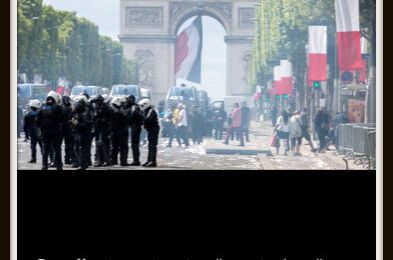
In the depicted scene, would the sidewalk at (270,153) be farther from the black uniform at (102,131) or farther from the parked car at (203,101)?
the black uniform at (102,131)

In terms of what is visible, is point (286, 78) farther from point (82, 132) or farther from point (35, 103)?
point (82, 132)

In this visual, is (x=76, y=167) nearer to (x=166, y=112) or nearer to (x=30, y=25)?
(x=166, y=112)

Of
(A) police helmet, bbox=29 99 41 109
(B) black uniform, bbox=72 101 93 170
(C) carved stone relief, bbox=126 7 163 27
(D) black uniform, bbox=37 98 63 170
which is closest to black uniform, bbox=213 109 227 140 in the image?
(B) black uniform, bbox=72 101 93 170

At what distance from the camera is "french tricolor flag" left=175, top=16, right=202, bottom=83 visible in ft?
119

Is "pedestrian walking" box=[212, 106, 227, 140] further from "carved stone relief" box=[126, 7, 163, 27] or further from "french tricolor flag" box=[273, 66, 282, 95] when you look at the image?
"carved stone relief" box=[126, 7, 163, 27]

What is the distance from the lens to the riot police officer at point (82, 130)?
2817cm

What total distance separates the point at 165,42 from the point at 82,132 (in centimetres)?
1848

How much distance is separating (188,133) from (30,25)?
40.1 feet

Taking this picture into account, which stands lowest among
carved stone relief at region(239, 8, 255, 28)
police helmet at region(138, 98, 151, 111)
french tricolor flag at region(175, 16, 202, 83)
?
police helmet at region(138, 98, 151, 111)

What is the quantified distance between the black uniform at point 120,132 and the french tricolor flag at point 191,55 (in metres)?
5.96

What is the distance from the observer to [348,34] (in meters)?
32.0

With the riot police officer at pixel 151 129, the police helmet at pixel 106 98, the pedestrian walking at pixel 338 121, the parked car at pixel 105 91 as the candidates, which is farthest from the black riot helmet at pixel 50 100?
the pedestrian walking at pixel 338 121

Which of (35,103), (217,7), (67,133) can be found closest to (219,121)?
(35,103)

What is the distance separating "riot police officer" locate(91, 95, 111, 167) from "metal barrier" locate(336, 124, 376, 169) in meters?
5.65
